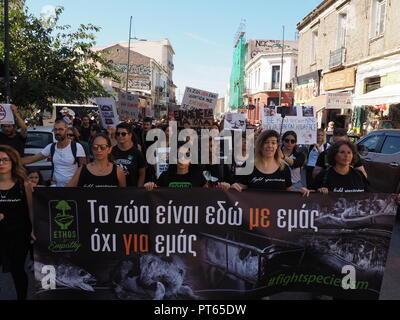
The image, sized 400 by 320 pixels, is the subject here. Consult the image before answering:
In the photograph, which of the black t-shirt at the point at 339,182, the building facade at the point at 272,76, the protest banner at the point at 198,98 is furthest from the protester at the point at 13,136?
the building facade at the point at 272,76

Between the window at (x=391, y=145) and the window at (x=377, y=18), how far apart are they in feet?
41.0

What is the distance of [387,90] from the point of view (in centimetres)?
1462

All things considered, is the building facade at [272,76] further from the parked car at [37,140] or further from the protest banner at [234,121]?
the parked car at [37,140]

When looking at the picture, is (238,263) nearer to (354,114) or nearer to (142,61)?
(354,114)

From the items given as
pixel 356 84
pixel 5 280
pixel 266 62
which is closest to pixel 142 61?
pixel 266 62

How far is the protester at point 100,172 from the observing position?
13.1 ft

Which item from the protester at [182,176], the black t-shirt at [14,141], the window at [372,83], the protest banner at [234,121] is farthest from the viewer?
the window at [372,83]

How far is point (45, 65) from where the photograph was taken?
54.1 feet

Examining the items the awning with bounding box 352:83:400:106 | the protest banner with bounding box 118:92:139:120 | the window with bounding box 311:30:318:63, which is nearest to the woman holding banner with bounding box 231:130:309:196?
the protest banner with bounding box 118:92:139:120

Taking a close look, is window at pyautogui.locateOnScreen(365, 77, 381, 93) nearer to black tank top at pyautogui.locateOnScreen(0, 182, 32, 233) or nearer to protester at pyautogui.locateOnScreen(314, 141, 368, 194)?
protester at pyautogui.locateOnScreen(314, 141, 368, 194)

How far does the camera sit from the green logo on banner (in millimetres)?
3568

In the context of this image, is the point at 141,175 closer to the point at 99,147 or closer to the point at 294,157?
the point at 99,147

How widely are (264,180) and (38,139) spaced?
671cm
